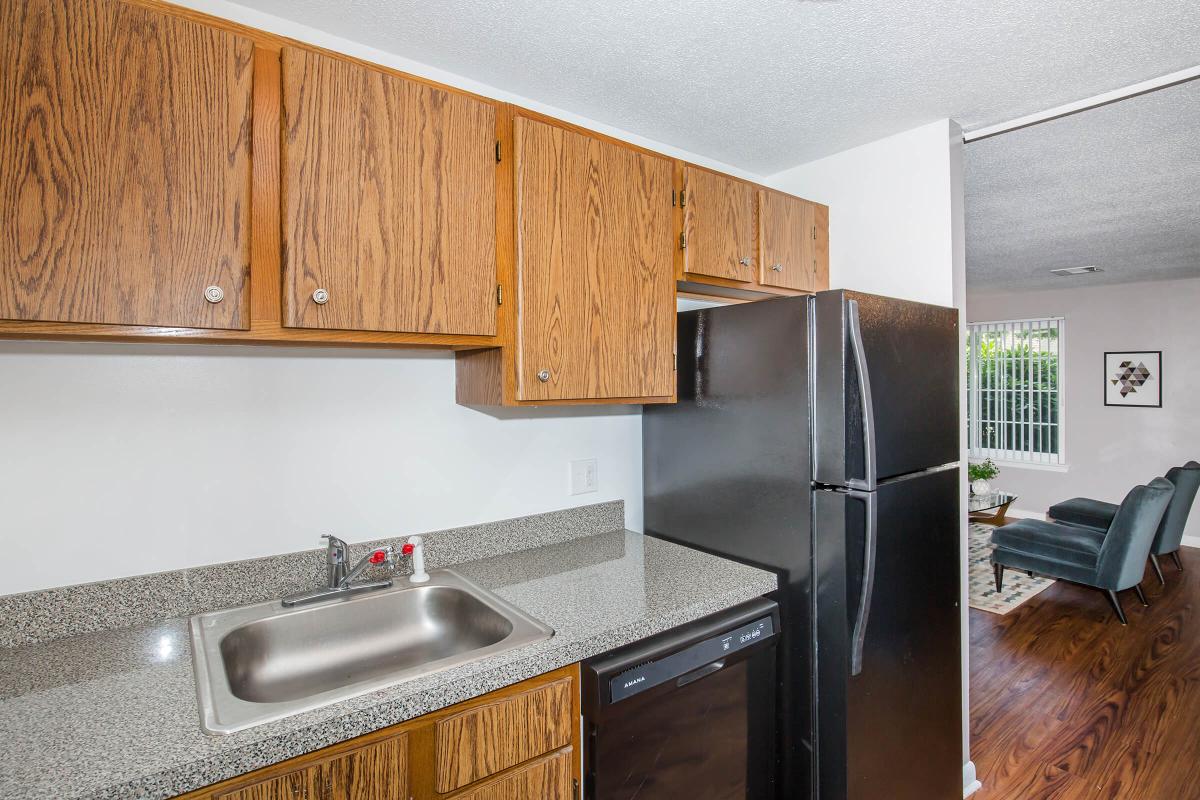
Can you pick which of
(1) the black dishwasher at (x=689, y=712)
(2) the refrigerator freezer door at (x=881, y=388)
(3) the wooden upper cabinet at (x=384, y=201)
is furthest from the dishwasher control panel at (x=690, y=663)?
(3) the wooden upper cabinet at (x=384, y=201)

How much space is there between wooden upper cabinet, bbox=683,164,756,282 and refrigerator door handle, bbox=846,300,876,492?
541mm

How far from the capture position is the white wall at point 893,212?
2123 millimetres

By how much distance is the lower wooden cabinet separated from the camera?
3.26 feet

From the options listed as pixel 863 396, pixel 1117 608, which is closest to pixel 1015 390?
pixel 1117 608

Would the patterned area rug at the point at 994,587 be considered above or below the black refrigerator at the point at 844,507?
below

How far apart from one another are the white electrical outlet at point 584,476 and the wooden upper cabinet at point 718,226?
0.73 m

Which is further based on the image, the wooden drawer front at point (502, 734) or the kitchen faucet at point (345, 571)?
the kitchen faucet at point (345, 571)

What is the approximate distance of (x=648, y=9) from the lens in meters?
1.50

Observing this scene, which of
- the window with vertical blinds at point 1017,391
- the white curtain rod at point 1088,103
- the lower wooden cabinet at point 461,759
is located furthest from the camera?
the window with vertical blinds at point 1017,391

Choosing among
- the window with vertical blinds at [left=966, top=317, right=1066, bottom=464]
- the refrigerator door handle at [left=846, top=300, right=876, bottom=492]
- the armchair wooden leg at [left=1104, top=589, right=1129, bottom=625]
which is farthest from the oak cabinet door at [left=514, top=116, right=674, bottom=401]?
the window with vertical blinds at [left=966, top=317, right=1066, bottom=464]

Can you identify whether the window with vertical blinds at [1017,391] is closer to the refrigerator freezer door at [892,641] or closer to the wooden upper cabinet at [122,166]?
the refrigerator freezer door at [892,641]

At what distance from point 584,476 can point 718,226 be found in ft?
3.10

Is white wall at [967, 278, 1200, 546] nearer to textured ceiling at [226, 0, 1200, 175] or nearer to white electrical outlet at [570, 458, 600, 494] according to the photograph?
textured ceiling at [226, 0, 1200, 175]

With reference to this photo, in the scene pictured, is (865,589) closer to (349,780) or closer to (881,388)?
(881,388)
